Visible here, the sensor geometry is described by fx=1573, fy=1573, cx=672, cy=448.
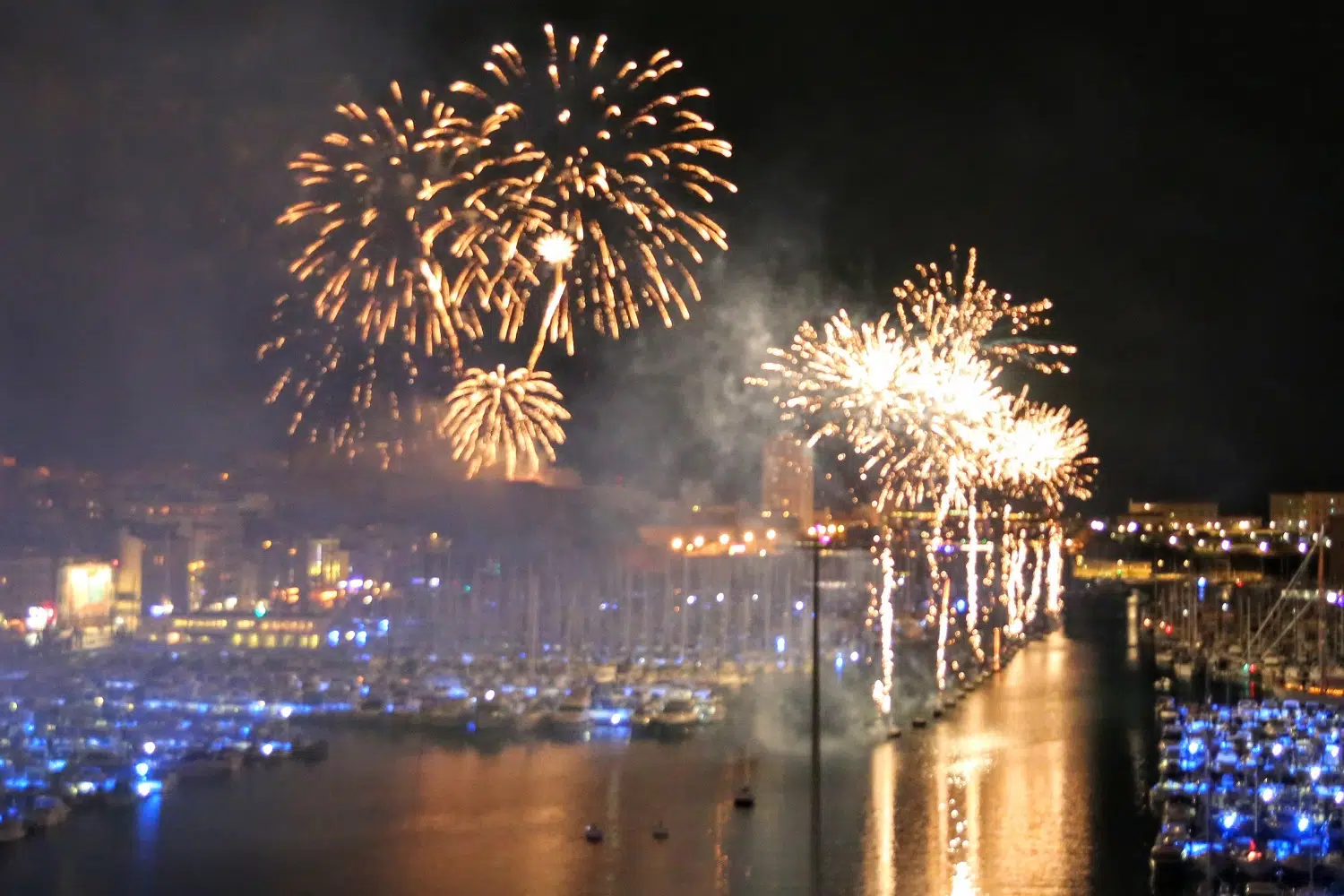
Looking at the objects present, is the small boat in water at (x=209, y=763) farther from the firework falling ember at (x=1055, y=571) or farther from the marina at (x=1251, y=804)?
the firework falling ember at (x=1055, y=571)

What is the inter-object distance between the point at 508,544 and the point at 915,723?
12955mm

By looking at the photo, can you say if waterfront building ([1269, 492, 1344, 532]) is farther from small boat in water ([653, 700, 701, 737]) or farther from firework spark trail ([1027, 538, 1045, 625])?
small boat in water ([653, 700, 701, 737])

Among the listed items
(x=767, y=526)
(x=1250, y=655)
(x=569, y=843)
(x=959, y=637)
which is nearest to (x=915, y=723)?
(x=569, y=843)

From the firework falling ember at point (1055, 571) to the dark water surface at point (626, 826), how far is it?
44.4 feet

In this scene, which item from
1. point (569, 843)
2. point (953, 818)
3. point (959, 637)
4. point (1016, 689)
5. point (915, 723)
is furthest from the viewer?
point (959, 637)

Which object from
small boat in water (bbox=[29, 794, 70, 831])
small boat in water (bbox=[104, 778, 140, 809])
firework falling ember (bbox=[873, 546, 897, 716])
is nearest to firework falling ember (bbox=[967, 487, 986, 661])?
firework falling ember (bbox=[873, 546, 897, 716])

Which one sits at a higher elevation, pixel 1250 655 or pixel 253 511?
pixel 253 511

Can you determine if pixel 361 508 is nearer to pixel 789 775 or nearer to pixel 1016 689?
pixel 1016 689

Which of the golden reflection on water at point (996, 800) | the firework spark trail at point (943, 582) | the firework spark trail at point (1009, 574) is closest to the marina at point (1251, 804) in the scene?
the golden reflection on water at point (996, 800)

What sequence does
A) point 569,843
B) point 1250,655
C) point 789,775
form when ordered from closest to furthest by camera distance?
point 569,843, point 789,775, point 1250,655

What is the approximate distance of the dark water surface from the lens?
7.71 metres

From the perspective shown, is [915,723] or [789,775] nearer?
[789,775]

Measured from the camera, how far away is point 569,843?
27.9 feet

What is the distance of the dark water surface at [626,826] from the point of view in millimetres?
7711
